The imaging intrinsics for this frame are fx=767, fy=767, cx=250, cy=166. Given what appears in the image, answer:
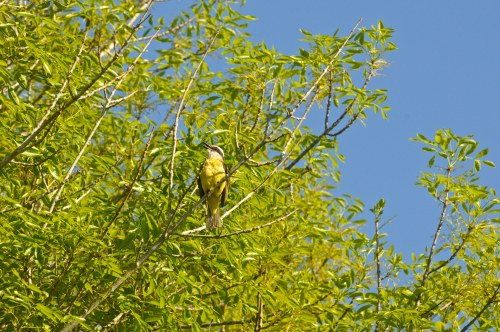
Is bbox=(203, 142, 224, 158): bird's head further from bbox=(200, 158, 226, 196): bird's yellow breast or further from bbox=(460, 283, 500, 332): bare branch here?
bbox=(460, 283, 500, 332): bare branch

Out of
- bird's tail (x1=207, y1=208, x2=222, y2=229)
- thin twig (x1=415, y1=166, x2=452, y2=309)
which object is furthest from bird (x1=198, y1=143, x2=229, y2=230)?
thin twig (x1=415, y1=166, x2=452, y2=309)

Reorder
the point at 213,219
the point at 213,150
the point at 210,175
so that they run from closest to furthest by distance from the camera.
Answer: the point at 213,219
the point at 213,150
the point at 210,175

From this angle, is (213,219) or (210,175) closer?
(213,219)

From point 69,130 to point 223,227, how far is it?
1.51m

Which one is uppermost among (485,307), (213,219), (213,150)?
(213,150)

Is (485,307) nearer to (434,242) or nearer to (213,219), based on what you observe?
(434,242)

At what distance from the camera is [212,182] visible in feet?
24.0

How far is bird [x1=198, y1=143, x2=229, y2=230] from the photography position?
6260 millimetres

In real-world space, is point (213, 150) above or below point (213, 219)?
above

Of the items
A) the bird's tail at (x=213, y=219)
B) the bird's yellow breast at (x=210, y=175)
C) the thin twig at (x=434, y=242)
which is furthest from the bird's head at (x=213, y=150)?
the thin twig at (x=434, y=242)

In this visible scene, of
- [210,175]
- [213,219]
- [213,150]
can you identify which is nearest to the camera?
[213,219]

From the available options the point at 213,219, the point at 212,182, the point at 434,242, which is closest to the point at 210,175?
the point at 212,182

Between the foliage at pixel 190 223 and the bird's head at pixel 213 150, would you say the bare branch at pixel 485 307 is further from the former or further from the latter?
the bird's head at pixel 213 150

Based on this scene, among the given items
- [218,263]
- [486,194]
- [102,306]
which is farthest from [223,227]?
[486,194]
